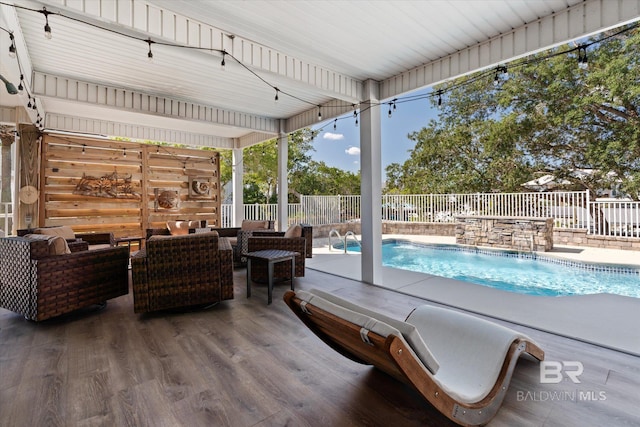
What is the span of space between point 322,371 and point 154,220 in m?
6.57

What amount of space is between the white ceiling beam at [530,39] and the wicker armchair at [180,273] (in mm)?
3304

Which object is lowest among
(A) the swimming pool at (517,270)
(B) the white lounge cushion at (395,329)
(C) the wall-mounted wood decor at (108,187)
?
(A) the swimming pool at (517,270)

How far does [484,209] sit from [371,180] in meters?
7.42

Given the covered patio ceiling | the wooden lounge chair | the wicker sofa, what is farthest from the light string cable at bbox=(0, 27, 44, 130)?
the wooden lounge chair

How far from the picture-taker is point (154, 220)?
7332 millimetres

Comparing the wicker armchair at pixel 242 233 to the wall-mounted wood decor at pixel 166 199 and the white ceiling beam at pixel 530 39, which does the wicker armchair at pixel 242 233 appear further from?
the white ceiling beam at pixel 530 39

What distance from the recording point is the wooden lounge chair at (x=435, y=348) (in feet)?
4.60

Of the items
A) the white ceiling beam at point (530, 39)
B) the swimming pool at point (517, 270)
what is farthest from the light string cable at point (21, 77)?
the swimming pool at point (517, 270)

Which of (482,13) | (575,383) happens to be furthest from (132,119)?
(575,383)

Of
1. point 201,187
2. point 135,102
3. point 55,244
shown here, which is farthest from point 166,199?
point 55,244

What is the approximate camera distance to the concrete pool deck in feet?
9.00

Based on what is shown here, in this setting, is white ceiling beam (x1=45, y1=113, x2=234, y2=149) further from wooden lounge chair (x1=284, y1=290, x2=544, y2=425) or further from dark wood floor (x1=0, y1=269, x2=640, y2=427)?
wooden lounge chair (x1=284, y1=290, x2=544, y2=425)

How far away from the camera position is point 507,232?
28.6 feet

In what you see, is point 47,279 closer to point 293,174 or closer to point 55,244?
point 55,244
